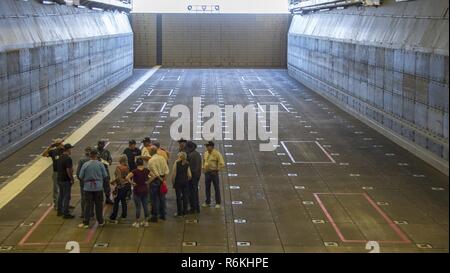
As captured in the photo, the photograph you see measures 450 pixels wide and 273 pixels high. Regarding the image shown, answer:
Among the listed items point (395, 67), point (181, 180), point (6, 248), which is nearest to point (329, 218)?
point (181, 180)

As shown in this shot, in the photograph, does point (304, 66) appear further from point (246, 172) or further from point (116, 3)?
point (246, 172)

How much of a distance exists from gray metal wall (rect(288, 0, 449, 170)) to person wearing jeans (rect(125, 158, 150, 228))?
7057mm

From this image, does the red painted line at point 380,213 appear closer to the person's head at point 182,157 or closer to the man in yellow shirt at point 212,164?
the man in yellow shirt at point 212,164

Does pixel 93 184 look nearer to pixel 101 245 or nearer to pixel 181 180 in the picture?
pixel 101 245

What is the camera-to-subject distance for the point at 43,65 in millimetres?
25625

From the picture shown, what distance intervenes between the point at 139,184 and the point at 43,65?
46.3 feet

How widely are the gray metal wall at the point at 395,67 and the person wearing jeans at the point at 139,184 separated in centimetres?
706

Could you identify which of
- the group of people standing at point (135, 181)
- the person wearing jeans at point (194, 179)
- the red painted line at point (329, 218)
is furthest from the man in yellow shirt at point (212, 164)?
the red painted line at point (329, 218)

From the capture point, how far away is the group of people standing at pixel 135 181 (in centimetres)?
1338

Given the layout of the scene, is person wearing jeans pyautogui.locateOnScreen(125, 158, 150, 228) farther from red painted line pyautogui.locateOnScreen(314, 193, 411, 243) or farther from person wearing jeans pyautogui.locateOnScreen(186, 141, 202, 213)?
red painted line pyautogui.locateOnScreen(314, 193, 411, 243)

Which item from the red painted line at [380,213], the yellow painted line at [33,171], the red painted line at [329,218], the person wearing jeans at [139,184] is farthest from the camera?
the yellow painted line at [33,171]

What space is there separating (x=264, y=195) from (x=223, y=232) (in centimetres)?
329
